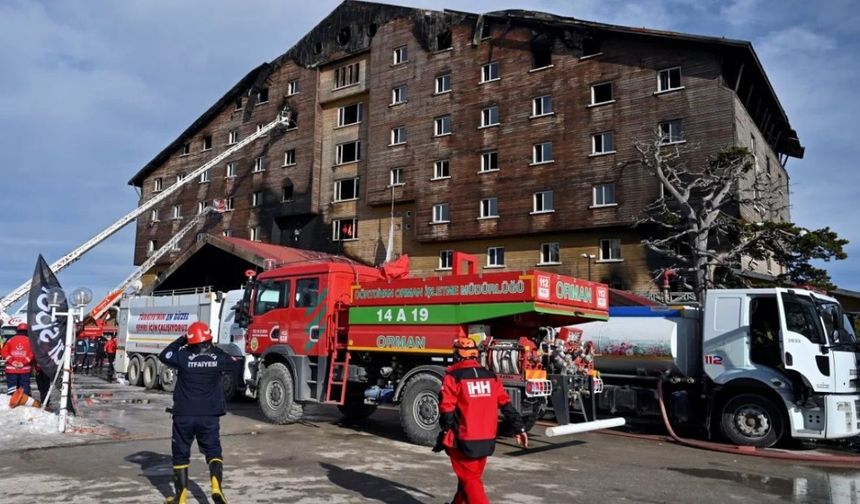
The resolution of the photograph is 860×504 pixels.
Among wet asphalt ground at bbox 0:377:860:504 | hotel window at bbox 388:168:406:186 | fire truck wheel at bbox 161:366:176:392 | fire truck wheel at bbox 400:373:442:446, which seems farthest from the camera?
hotel window at bbox 388:168:406:186

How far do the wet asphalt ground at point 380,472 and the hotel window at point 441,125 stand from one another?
24414mm

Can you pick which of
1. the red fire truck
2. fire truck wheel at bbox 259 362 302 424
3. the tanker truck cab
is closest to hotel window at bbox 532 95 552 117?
the tanker truck cab

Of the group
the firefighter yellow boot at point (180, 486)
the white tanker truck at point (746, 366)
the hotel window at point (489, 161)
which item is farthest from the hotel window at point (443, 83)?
the firefighter yellow boot at point (180, 486)

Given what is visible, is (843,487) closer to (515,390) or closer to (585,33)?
(515,390)

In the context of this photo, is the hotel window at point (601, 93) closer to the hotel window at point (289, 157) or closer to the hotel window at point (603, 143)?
the hotel window at point (603, 143)

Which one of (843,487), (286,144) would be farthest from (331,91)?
(843,487)

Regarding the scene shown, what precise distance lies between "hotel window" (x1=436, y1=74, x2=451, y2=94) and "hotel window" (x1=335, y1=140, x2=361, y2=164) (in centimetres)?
641

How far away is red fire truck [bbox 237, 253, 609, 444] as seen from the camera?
991cm

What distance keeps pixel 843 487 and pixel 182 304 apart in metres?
17.3

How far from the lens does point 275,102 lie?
43156 millimetres

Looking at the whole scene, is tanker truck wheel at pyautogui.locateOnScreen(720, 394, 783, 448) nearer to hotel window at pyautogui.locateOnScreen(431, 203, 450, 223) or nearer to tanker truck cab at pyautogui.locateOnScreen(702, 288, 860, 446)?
tanker truck cab at pyautogui.locateOnScreen(702, 288, 860, 446)

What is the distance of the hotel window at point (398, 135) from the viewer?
36219 millimetres

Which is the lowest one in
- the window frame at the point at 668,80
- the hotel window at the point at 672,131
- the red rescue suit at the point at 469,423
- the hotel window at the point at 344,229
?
the red rescue suit at the point at 469,423

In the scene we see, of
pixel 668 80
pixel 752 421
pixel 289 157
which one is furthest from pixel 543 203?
pixel 752 421
